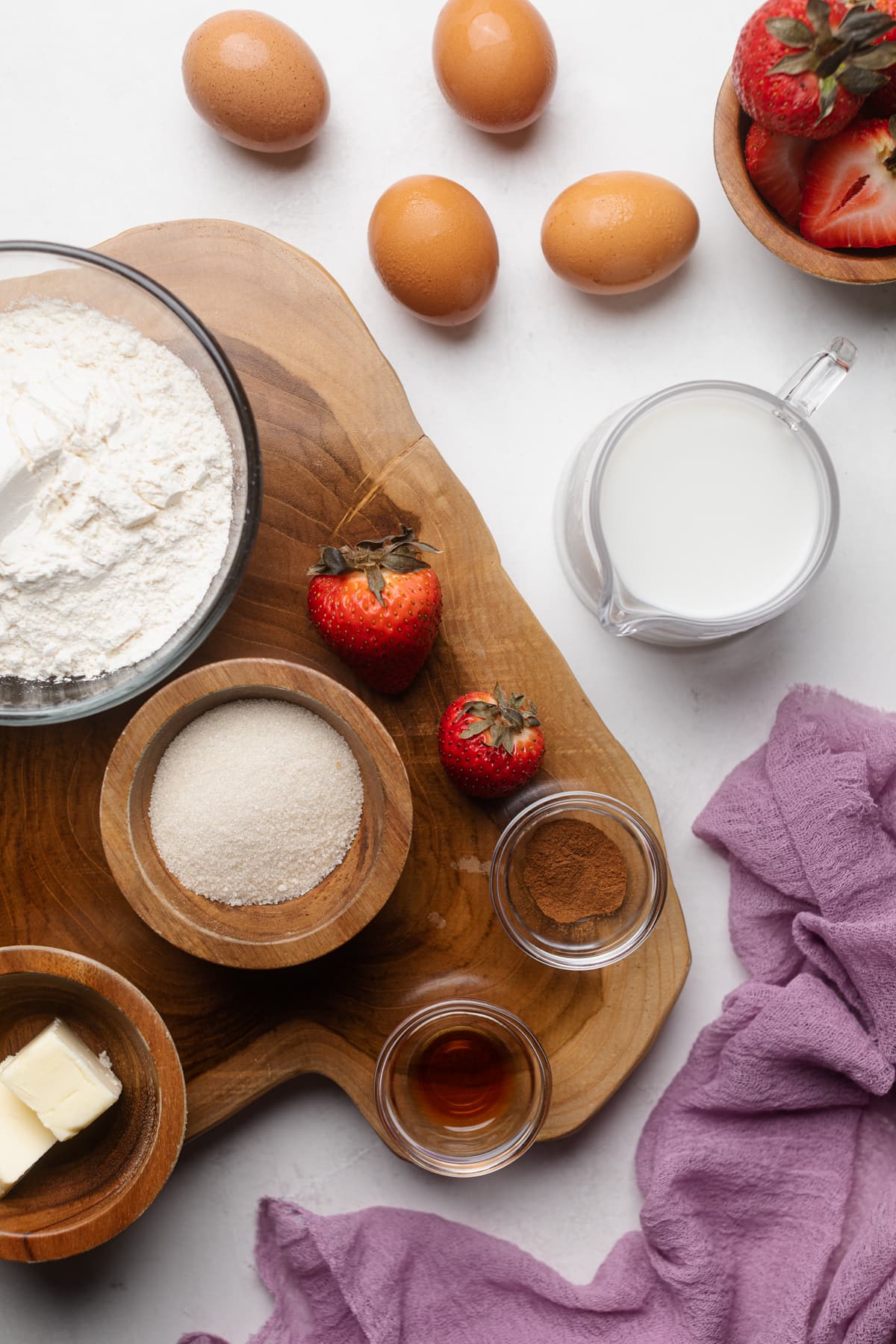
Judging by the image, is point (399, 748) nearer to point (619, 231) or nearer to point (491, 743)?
point (491, 743)

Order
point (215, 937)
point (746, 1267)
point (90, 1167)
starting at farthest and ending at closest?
point (746, 1267)
point (90, 1167)
point (215, 937)

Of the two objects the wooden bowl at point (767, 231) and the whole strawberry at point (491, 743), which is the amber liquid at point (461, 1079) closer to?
the whole strawberry at point (491, 743)

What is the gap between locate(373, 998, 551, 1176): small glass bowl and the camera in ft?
4.19

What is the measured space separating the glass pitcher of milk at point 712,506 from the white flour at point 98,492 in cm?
47

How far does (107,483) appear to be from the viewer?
3.67 ft

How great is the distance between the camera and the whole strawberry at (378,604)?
1186 mm

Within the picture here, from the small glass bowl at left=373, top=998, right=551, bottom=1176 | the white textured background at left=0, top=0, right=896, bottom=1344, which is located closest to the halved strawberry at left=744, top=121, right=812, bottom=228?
the white textured background at left=0, top=0, right=896, bottom=1344

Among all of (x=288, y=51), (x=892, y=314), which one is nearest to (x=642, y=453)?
(x=892, y=314)

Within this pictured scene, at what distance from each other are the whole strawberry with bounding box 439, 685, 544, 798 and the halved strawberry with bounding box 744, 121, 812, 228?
693 millimetres

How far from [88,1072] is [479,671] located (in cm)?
66

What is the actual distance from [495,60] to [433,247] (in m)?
0.24

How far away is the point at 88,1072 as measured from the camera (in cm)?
119

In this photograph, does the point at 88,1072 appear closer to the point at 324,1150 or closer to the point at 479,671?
the point at 324,1150

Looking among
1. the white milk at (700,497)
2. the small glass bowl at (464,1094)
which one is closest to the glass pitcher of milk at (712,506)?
the white milk at (700,497)
